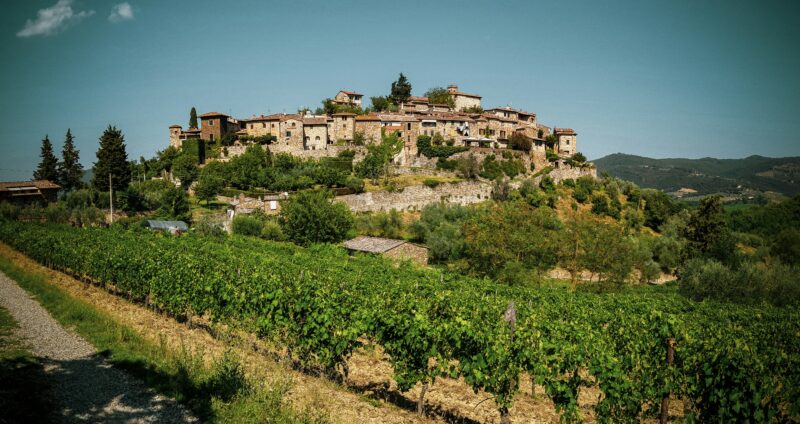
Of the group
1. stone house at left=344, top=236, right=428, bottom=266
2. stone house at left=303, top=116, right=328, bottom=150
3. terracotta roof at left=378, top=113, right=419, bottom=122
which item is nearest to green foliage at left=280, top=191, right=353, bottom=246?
stone house at left=344, top=236, right=428, bottom=266

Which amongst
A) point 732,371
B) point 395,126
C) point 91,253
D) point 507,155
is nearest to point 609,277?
point 732,371

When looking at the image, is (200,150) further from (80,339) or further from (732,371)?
(732,371)

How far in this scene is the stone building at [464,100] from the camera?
7738 centimetres

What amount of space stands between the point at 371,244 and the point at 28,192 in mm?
39434

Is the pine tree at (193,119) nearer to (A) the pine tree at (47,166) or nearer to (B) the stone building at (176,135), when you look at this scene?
(B) the stone building at (176,135)

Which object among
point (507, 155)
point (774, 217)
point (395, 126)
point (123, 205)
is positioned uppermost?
point (395, 126)

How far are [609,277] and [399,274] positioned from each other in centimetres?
1521

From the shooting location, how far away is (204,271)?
48.4 feet

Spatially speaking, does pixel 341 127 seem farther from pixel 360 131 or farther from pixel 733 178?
pixel 733 178

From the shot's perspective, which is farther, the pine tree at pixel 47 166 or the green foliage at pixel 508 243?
the pine tree at pixel 47 166

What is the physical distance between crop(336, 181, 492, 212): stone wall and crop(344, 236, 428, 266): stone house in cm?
1224

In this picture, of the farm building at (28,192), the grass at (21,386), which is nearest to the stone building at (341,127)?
the farm building at (28,192)

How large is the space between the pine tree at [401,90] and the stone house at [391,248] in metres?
45.4

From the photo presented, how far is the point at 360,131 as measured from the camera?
6178 cm
